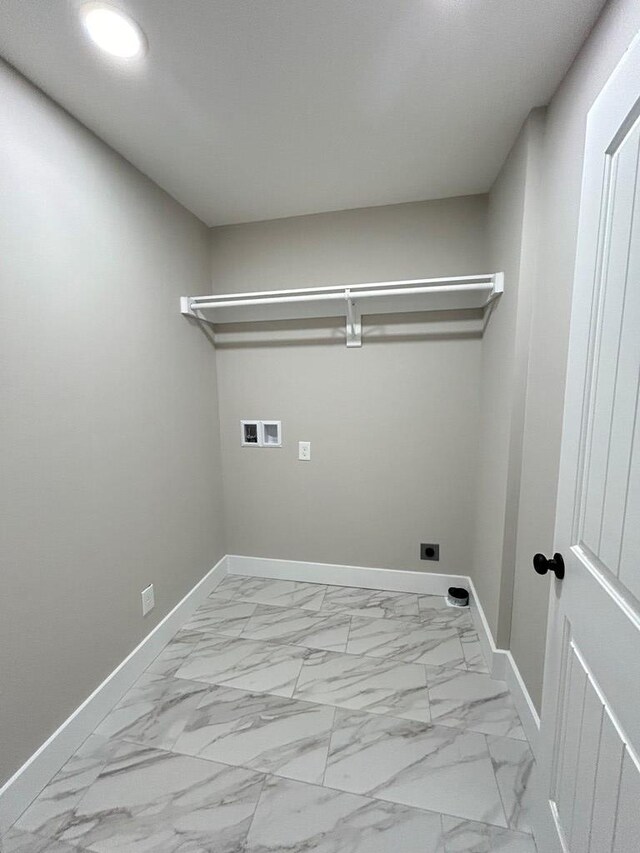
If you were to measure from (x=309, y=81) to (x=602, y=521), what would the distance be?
1.58 metres

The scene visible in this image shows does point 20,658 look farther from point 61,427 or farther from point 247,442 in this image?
point 247,442

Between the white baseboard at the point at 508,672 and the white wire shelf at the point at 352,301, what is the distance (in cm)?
168

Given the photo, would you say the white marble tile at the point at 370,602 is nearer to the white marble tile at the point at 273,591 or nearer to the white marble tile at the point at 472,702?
the white marble tile at the point at 273,591

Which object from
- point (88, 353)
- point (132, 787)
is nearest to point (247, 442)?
point (88, 353)

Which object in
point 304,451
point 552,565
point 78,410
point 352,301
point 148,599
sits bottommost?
point 148,599

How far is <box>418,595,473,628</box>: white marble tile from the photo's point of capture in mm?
2129

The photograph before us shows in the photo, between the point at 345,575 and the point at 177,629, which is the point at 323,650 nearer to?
the point at 345,575

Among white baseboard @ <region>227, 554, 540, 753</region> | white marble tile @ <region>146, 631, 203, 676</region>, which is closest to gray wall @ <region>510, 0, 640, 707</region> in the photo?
white baseboard @ <region>227, 554, 540, 753</region>

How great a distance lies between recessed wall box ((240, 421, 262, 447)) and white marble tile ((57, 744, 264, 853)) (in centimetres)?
161

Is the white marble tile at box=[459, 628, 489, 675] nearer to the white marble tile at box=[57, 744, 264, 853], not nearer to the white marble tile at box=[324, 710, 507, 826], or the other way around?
the white marble tile at box=[324, 710, 507, 826]

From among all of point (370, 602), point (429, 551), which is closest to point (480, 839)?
point (370, 602)

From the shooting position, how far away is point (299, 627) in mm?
2111

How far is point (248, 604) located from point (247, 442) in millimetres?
1049

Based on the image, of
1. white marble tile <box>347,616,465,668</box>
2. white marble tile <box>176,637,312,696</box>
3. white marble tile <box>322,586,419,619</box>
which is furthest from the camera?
white marble tile <box>322,586,419,619</box>
